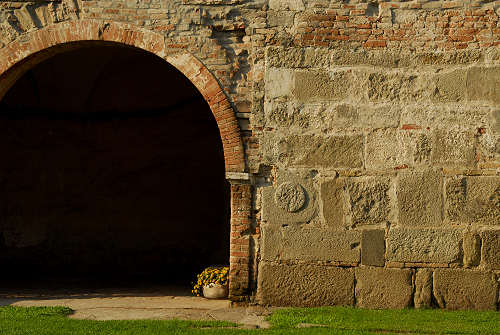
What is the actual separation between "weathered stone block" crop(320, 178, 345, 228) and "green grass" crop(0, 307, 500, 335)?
2.72ft

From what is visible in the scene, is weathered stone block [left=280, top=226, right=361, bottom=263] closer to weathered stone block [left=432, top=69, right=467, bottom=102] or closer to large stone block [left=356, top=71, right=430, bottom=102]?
large stone block [left=356, top=71, right=430, bottom=102]

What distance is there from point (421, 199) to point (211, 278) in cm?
226

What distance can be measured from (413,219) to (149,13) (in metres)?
3.18

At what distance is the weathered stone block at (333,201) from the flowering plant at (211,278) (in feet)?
4.24

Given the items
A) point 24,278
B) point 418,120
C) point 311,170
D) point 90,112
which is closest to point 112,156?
point 90,112

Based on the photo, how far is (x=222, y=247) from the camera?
8.38m

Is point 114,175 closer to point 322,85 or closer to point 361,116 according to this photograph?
point 322,85

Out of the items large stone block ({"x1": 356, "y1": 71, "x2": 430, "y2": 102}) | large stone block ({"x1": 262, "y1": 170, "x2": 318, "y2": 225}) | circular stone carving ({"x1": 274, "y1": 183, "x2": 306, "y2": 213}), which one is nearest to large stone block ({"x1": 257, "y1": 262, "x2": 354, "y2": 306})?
large stone block ({"x1": 262, "y1": 170, "x2": 318, "y2": 225})

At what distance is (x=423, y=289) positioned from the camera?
520 cm

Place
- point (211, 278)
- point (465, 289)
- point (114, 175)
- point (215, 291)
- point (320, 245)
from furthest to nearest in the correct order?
point (114, 175) < point (211, 278) < point (215, 291) < point (320, 245) < point (465, 289)

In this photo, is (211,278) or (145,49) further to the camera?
(211,278)

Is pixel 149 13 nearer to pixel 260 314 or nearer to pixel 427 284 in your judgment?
pixel 260 314

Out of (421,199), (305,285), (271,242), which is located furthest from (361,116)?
(305,285)

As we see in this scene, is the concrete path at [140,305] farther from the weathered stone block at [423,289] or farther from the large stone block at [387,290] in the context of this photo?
the weathered stone block at [423,289]
